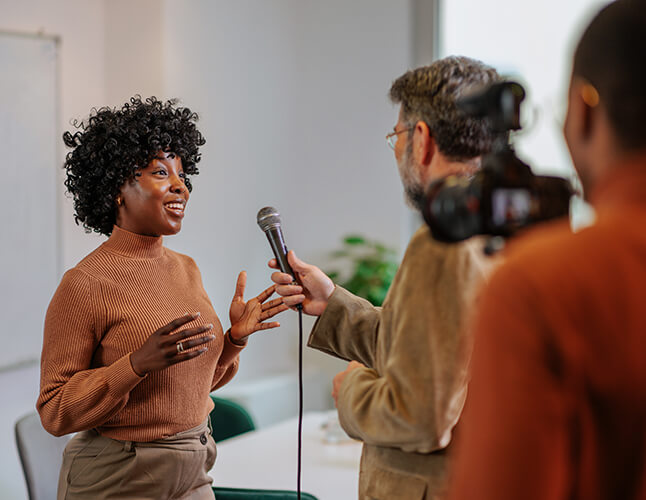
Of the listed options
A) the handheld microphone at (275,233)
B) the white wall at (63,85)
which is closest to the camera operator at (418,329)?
the handheld microphone at (275,233)

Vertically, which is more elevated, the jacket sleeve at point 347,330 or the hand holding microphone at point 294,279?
the hand holding microphone at point 294,279

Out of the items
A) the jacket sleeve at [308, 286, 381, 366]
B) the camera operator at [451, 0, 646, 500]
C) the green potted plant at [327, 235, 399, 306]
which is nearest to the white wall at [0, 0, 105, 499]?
the green potted plant at [327, 235, 399, 306]

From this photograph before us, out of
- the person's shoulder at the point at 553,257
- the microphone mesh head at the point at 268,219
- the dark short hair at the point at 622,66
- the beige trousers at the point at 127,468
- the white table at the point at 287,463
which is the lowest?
the white table at the point at 287,463

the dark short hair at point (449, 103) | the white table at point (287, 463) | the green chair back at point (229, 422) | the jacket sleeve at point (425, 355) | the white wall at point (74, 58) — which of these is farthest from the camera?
the white wall at point (74, 58)

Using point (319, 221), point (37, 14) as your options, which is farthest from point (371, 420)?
point (319, 221)

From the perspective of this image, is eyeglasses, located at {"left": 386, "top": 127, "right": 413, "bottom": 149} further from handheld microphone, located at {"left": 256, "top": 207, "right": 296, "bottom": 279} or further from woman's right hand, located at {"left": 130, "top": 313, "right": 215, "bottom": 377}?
woman's right hand, located at {"left": 130, "top": 313, "right": 215, "bottom": 377}

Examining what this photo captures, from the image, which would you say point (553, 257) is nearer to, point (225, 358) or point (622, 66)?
point (622, 66)

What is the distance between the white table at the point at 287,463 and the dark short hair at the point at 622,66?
1.67 m

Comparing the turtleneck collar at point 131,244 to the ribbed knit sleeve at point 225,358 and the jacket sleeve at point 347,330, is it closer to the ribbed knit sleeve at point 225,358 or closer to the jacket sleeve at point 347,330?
the ribbed knit sleeve at point 225,358

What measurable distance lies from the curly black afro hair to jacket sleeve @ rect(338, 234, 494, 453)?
2.71 ft

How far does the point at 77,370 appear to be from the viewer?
5.08ft

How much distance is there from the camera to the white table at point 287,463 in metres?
2.19

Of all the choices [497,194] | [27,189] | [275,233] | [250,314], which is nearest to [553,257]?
[497,194]

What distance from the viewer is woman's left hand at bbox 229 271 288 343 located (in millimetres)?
1785
